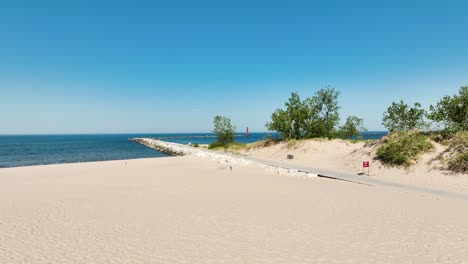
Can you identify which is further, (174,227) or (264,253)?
(174,227)

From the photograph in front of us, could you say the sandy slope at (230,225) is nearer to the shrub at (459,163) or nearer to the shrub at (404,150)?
the shrub at (459,163)

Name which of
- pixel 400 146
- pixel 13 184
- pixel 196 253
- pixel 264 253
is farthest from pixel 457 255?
pixel 13 184

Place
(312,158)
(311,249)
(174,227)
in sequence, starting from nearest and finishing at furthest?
(311,249) < (174,227) < (312,158)

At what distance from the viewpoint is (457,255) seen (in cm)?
809

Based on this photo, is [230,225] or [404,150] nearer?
[230,225]

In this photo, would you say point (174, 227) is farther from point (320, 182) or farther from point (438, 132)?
point (438, 132)

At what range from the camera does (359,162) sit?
27344mm

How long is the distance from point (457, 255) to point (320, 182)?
41.9 feet

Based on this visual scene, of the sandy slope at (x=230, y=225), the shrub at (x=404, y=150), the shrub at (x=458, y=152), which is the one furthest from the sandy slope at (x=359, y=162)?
the sandy slope at (x=230, y=225)

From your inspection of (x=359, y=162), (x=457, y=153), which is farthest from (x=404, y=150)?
(x=359, y=162)

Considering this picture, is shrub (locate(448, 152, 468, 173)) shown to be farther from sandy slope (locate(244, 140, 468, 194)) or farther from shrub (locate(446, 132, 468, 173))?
sandy slope (locate(244, 140, 468, 194))

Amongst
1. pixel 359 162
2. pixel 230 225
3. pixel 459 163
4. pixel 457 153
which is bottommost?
pixel 230 225

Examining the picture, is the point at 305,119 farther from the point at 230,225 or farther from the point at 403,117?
the point at 230,225

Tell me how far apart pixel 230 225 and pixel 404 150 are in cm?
1923
